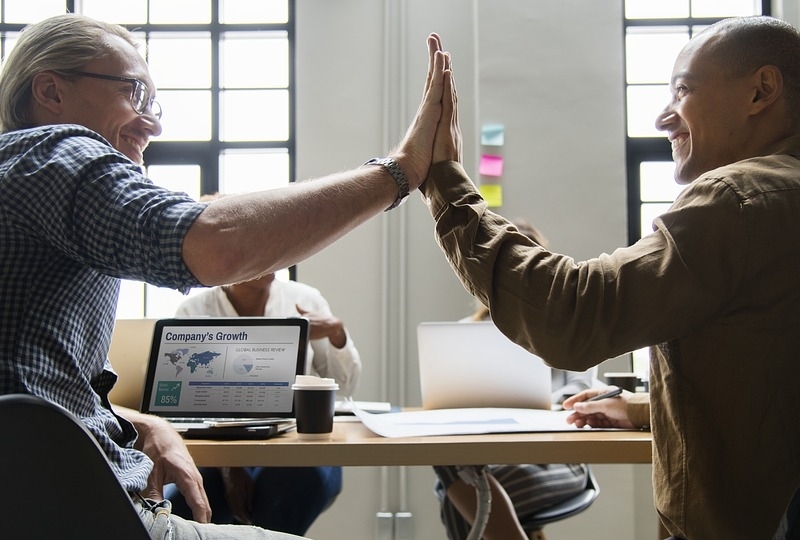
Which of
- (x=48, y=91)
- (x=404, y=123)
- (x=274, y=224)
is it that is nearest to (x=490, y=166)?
(x=404, y=123)

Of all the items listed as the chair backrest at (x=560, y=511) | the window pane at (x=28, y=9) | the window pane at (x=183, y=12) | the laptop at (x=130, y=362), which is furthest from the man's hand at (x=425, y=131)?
the window pane at (x=28, y=9)

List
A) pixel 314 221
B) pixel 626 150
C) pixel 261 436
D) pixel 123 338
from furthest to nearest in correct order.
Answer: pixel 626 150, pixel 123 338, pixel 261 436, pixel 314 221

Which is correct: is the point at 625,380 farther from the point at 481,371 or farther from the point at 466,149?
the point at 466,149

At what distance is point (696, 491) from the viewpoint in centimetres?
107

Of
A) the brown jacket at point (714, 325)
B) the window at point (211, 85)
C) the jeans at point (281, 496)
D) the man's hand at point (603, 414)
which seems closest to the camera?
the brown jacket at point (714, 325)

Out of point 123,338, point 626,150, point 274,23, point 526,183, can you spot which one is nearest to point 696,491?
point 123,338

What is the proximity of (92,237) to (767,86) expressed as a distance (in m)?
1.01

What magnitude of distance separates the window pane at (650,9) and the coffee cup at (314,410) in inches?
140

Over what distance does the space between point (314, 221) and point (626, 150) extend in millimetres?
3490

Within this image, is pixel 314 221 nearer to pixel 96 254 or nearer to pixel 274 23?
pixel 96 254

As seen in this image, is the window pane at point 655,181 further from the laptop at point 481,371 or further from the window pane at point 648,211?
the laptop at point 481,371

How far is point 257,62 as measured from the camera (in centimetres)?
438

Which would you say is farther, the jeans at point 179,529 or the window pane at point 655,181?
the window pane at point 655,181

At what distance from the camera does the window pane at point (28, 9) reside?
443 centimetres
